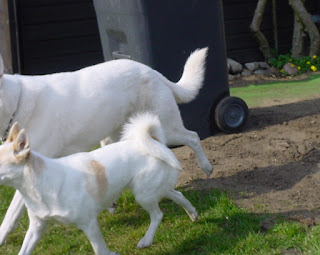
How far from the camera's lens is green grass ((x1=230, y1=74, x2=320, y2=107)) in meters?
7.52

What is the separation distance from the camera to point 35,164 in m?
3.44

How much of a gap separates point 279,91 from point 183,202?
4141mm

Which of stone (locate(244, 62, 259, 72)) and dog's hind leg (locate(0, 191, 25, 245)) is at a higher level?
dog's hind leg (locate(0, 191, 25, 245))

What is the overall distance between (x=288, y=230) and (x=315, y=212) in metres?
0.41

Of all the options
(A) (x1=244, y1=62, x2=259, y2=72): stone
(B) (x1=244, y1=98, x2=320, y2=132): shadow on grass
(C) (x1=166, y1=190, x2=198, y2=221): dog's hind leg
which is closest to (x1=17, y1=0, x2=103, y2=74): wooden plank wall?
(A) (x1=244, y1=62, x2=259, y2=72): stone

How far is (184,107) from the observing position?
5.99 metres

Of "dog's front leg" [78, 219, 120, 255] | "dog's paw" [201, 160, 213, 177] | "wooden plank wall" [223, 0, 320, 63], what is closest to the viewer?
"dog's front leg" [78, 219, 120, 255]

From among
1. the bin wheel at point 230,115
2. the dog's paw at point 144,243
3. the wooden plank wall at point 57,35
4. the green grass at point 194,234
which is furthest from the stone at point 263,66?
the dog's paw at point 144,243

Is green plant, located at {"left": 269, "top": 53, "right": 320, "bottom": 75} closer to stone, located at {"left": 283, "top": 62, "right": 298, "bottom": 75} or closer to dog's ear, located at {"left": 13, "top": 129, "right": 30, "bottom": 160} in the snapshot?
stone, located at {"left": 283, "top": 62, "right": 298, "bottom": 75}

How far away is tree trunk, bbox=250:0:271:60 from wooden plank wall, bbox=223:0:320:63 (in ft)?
0.59

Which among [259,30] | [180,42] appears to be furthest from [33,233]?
[259,30]

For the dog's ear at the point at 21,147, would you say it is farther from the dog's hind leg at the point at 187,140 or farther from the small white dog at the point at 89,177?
the dog's hind leg at the point at 187,140

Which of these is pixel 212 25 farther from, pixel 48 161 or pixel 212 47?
pixel 48 161

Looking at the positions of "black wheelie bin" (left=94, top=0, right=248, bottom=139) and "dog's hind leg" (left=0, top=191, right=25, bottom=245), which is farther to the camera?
"black wheelie bin" (left=94, top=0, right=248, bottom=139)
